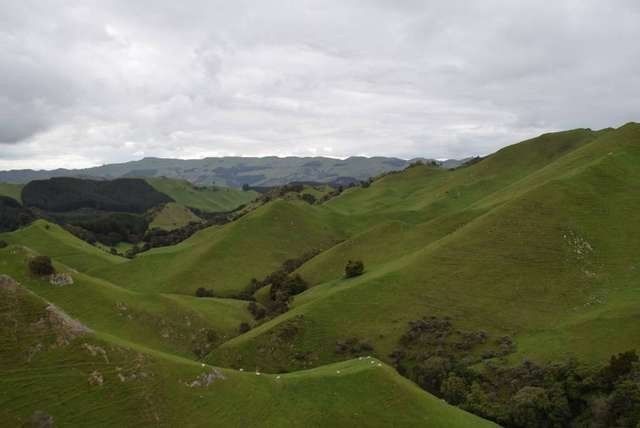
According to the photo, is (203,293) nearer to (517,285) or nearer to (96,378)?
(517,285)

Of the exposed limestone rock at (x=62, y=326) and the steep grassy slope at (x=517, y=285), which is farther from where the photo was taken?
the steep grassy slope at (x=517, y=285)

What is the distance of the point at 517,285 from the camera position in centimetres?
6669

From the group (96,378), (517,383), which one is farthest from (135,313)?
(517,383)

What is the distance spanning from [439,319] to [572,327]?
1438cm

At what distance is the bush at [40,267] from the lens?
237 feet

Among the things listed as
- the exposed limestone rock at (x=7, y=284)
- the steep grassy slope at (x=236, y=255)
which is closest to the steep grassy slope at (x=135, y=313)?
the steep grassy slope at (x=236, y=255)

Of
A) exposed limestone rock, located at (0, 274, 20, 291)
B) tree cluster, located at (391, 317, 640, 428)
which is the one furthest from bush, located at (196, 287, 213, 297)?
exposed limestone rock, located at (0, 274, 20, 291)

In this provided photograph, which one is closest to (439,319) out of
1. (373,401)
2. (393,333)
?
(393,333)

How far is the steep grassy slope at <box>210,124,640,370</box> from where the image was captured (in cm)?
5812

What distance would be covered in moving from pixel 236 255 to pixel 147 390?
3179 inches

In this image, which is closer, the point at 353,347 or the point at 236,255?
the point at 353,347

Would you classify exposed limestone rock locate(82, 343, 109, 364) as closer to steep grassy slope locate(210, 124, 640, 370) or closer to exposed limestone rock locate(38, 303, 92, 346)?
exposed limestone rock locate(38, 303, 92, 346)

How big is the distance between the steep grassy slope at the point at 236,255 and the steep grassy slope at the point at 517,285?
21.2m

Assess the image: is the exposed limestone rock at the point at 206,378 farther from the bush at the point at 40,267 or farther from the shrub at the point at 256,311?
the bush at the point at 40,267
